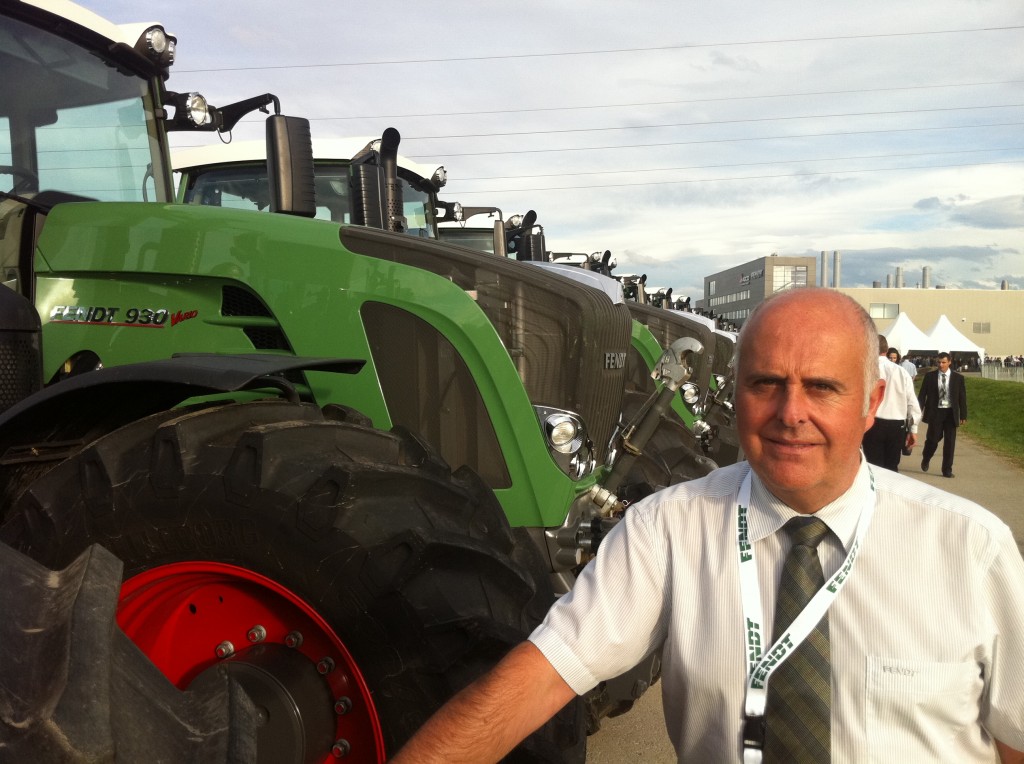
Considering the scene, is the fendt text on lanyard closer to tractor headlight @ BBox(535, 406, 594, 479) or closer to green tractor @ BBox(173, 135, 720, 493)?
tractor headlight @ BBox(535, 406, 594, 479)

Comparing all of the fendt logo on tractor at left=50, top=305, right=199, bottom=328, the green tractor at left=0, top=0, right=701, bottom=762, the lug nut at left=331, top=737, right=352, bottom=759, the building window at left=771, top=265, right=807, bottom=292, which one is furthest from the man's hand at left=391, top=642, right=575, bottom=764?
the fendt logo on tractor at left=50, top=305, right=199, bottom=328

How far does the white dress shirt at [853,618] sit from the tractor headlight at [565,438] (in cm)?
137

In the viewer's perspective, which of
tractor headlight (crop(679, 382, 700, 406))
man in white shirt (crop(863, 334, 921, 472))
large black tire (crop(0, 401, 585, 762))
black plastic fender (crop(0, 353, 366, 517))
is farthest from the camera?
man in white shirt (crop(863, 334, 921, 472))

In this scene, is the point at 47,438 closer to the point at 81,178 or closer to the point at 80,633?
the point at 81,178

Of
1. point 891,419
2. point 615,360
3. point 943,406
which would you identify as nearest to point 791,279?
point 615,360

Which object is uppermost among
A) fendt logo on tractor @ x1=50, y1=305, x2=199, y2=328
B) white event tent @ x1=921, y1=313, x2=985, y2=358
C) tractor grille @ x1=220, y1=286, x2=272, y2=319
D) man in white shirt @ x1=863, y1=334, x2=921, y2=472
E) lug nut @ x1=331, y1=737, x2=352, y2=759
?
tractor grille @ x1=220, y1=286, x2=272, y2=319

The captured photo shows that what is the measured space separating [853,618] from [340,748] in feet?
4.17

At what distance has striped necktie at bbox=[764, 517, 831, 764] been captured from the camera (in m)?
1.81

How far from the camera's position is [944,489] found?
6.70 meters

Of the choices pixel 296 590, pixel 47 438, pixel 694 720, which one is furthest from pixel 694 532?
pixel 47 438

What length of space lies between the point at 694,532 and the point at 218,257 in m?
2.00

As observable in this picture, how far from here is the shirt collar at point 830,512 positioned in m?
1.96

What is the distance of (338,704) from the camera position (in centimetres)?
238

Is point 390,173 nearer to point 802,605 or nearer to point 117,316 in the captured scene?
point 117,316
